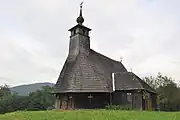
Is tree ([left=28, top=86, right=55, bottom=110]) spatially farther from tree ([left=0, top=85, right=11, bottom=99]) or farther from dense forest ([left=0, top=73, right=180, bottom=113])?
tree ([left=0, top=85, right=11, bottom=99])

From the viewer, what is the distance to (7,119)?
19.5 m

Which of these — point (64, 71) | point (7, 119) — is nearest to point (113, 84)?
point (64, 71)

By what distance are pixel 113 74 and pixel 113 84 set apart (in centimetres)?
278

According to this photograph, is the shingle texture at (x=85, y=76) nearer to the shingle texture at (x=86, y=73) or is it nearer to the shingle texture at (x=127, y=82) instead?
the shingle texture at (x=86, y=73)

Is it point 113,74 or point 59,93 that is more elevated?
point 113,74

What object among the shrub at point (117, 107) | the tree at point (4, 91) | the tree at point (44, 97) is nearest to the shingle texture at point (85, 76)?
the shrub at point (117, 107)

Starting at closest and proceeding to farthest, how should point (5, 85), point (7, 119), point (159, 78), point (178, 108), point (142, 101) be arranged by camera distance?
point (7, 119) < point (142, 101) < point (178, 108) < point (159, 78) < point (5, 85)

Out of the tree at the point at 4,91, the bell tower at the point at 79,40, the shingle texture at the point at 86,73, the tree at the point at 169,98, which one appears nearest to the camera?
the shingle texture at the point at 86,73

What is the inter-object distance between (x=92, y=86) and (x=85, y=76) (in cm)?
188

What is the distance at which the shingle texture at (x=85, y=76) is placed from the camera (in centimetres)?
3067

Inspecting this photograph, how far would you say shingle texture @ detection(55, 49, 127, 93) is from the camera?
30.7m

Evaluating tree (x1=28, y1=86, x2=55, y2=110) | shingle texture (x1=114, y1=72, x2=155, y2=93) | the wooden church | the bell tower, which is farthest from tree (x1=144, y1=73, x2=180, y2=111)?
tree (x1=28, y1=86, x2=55, y2=110)

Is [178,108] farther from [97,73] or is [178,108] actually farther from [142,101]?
[97,73]

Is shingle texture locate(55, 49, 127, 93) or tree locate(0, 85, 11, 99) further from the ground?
shingle texture locate(55, 49, 127, 93)
